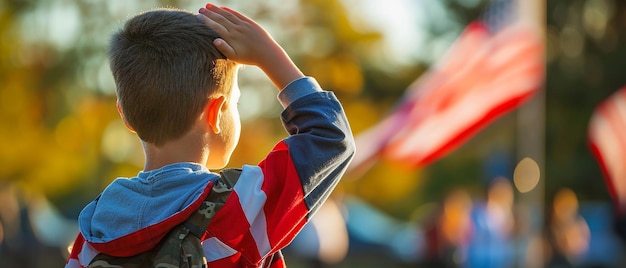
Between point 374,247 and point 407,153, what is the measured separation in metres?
7.00

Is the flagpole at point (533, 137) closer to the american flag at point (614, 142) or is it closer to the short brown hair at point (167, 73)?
the american flag at point (614, 142)

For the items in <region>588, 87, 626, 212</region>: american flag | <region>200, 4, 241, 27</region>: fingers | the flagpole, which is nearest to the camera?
<region>200, 4, 241, 27</region>: fingers

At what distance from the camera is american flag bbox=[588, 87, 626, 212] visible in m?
13.7

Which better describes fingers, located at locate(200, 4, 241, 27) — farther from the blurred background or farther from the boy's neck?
the blurred background

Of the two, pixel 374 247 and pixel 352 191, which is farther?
pixel 352 191

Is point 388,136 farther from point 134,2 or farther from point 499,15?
point 134,2

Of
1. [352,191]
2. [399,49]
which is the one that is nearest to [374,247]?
[352,191]

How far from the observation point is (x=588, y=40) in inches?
1547

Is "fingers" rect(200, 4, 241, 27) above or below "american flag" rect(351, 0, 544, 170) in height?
above

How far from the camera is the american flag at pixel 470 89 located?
12062 mm

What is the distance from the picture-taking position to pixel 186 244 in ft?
7.03

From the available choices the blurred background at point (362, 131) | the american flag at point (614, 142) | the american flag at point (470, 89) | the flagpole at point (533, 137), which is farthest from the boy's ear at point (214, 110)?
the american flag at point (614, 142)

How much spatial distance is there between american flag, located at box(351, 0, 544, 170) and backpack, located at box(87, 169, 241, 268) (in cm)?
990

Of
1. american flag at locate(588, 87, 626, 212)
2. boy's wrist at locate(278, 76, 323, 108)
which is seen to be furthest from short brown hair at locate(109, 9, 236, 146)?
american flag at locate(588, 87, 626, 212)
